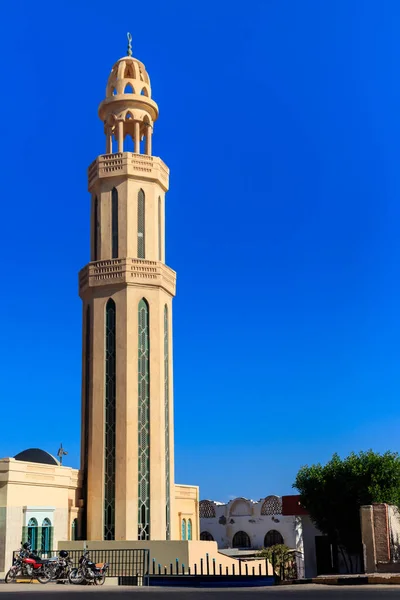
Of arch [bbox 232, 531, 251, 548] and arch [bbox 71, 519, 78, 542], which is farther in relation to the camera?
arch [bbox 232, 531, 251, 548]

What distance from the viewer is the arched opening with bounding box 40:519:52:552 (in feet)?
97.5

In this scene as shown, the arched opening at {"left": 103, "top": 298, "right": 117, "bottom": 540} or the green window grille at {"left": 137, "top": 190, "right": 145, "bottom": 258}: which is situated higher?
the green window grille at {"left": 137, "top": 190, "right": 145, "bottom": 258}

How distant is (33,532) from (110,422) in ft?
20.4

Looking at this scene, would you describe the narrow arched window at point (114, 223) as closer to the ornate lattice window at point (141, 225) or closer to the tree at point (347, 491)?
the ornate lattice window at point (141, 225)

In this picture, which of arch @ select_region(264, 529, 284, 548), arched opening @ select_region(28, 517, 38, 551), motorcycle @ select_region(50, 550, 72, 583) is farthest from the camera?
arch @ select_region(264, 529, 284, 548)

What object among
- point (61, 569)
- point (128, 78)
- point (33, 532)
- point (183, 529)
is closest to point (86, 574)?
point (61, 569)

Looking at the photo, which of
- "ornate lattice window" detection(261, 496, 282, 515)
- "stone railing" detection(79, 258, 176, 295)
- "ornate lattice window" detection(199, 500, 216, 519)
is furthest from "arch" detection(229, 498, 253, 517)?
"stone railing" detection(79, 258, 176, 295)

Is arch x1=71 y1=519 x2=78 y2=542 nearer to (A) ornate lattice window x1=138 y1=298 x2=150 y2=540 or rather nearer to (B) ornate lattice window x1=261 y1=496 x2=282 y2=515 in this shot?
(A) ornate lattice window x1=138 y1=298 x2=150 y2=540

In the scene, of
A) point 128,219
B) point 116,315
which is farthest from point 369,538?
point 128,219

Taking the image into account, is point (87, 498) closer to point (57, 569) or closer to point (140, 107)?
point (57, 569)

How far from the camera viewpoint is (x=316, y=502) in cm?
3931

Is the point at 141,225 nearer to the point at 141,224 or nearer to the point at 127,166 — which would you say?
the point at 141,224

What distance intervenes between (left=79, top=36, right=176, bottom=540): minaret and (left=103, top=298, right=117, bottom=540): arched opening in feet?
0.15

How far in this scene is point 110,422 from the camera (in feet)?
110
